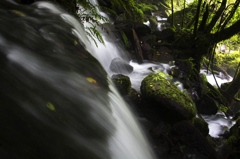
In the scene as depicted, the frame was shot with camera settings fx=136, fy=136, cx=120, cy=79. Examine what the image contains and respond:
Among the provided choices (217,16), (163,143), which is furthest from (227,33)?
(163,143)

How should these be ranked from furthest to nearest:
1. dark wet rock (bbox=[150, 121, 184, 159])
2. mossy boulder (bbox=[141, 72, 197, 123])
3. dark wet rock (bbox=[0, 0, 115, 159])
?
mossy boulder (bbox=[141, 72, 197, 123]), dark wet rock (bbox=[150, 121, 184, 159]), dark wet rock (bbox=[0, 0, 115, 159])

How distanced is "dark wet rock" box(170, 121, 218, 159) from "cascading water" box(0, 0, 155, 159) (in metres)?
0.71

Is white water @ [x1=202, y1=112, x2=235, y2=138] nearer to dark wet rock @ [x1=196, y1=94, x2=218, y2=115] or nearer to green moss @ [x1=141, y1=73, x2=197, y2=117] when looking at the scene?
dark wet rock @ [x1=196, y1=94, x2=218, y2=115]

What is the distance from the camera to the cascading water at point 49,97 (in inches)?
36.6

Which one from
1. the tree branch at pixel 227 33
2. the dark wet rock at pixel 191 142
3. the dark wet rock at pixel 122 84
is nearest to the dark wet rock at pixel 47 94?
the dark wet rock at pixel 122 84

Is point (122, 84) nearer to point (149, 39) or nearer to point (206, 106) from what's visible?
point (206, 106)

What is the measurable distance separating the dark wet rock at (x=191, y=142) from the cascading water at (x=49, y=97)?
714 millimetres

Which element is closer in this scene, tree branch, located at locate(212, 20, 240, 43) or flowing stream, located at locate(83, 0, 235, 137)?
flowing stream, located at locate(83, 0, 235, 137)

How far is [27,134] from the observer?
910 millimetres

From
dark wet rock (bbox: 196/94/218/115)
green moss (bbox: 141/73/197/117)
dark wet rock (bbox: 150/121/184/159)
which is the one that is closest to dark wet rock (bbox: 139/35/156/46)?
dark wet rock (bbox: 196/94/218/115)

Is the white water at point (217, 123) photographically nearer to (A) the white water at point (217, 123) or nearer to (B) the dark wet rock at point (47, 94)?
(A) the white water at point (217, 123)

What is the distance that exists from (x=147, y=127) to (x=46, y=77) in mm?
2171

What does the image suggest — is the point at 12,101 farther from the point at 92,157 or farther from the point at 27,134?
the point at 92,157

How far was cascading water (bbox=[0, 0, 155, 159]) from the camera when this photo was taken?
93 centimetres
